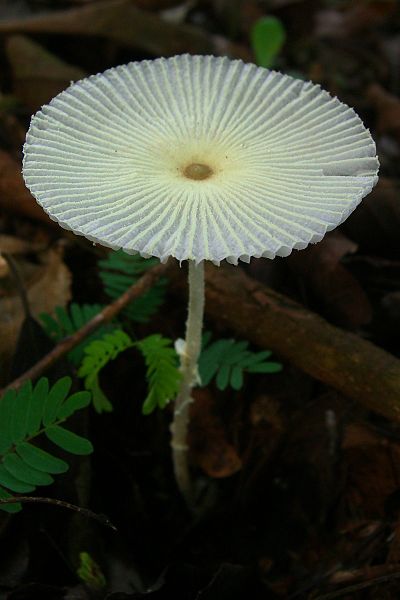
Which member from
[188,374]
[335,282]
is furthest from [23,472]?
[335,282]

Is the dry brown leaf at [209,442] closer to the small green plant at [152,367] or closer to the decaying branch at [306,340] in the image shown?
the decaying branch at [306,340]

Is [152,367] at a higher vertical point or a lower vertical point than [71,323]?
lower

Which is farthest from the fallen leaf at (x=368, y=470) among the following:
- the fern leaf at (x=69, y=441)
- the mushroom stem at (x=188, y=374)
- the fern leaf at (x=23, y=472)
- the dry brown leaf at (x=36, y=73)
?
the dry brown leaf at (x=36, y=73)

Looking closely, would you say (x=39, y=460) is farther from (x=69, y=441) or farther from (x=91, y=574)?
(x=91, y=574)

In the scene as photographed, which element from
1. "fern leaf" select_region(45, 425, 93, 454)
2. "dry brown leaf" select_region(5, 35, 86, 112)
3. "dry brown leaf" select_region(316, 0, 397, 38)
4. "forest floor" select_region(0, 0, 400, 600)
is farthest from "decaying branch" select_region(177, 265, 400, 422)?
"dry brown leaf" select_region(316, 0, 397, 38)

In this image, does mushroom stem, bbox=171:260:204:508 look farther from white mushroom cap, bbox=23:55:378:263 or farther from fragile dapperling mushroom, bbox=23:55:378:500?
white mushroom cap, bbox=23:55:378:263

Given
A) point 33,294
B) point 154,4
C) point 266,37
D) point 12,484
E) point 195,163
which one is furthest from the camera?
point 154,4

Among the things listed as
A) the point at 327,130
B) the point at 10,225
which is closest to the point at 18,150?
the point at 10,225
